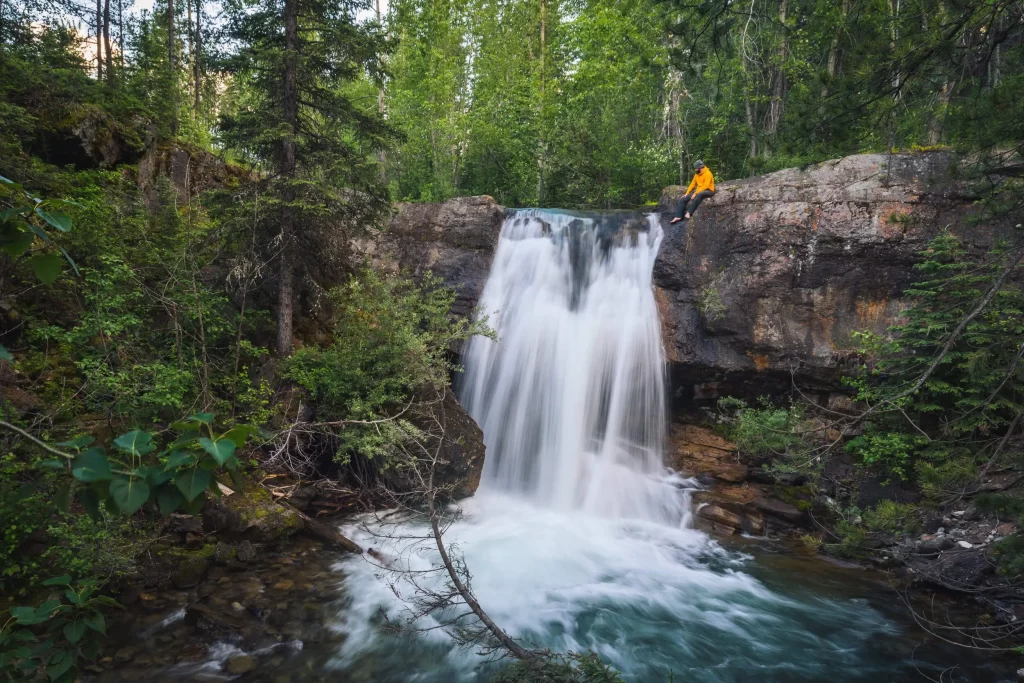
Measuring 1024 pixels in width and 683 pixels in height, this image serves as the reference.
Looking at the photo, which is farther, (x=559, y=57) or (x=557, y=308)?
(x=559, y=57)

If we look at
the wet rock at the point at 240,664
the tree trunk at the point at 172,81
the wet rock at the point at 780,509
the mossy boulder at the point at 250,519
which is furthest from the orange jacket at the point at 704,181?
the tree trunk at the point at 172,81

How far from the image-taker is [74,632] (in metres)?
1.81

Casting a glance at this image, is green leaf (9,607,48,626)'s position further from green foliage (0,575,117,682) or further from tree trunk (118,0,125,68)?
tree trunk (118,0,125,68)

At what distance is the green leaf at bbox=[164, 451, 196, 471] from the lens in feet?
3.59

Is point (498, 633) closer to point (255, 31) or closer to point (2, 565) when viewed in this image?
point (2, 565)

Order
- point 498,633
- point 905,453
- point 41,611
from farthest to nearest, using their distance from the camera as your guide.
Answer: point 905,453 < point 498,633 < point 41,611

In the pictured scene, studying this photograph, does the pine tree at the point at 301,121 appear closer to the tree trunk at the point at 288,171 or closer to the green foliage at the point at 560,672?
the tree trunk at the point at 288,171

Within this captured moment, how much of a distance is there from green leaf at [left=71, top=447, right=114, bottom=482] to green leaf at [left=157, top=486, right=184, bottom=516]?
0.35 feet

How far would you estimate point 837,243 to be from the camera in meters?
9.51

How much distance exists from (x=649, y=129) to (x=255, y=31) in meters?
12.8

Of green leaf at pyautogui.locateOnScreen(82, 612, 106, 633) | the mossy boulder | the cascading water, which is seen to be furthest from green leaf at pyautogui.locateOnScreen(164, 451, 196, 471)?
the mossy boulder

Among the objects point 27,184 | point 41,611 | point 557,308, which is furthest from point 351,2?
point 41,611

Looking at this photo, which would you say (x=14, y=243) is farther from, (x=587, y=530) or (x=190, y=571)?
(x=587, y=530)

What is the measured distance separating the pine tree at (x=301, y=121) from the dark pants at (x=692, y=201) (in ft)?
19.0
